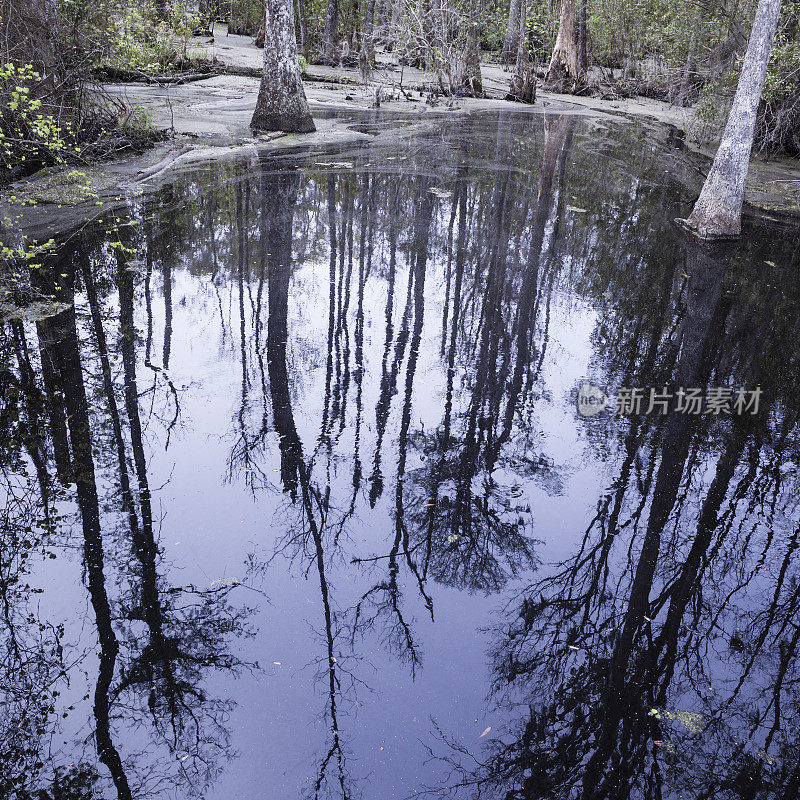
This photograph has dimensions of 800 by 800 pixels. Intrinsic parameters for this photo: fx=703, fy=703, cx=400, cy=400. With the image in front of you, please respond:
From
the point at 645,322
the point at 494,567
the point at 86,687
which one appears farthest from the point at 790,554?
the point at 86,687

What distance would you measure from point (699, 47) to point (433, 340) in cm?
1376

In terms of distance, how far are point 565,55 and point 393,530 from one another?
3157 centimetres

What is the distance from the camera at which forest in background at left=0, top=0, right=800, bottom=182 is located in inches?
431

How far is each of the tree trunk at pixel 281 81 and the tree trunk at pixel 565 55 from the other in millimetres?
17845

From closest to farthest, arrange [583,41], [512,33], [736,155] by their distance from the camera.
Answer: [736,155] < [583,41] < [512,33]

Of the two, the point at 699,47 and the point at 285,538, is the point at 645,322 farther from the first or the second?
the point at 699,47

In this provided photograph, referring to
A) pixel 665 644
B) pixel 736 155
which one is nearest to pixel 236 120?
pixel 736 155

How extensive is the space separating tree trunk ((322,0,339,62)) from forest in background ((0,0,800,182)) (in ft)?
0.17

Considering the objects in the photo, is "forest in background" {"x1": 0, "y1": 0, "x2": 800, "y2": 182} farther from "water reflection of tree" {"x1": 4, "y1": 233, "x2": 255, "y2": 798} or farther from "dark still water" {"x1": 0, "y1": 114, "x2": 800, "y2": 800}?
"dark still water" {"x1": 0, "y1": 114, "x2": 800, "y2": 800}

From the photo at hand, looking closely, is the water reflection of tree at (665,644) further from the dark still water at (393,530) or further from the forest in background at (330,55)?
the forest in background at (330,55)

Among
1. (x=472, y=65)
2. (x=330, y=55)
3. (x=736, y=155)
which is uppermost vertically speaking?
(x=330, y=55)

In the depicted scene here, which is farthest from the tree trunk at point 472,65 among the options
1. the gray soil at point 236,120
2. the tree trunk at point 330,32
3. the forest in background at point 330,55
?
the tree trunk at point 330,32

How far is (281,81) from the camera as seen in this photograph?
1631 centimetres

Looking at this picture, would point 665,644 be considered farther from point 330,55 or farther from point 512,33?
point 512,33
